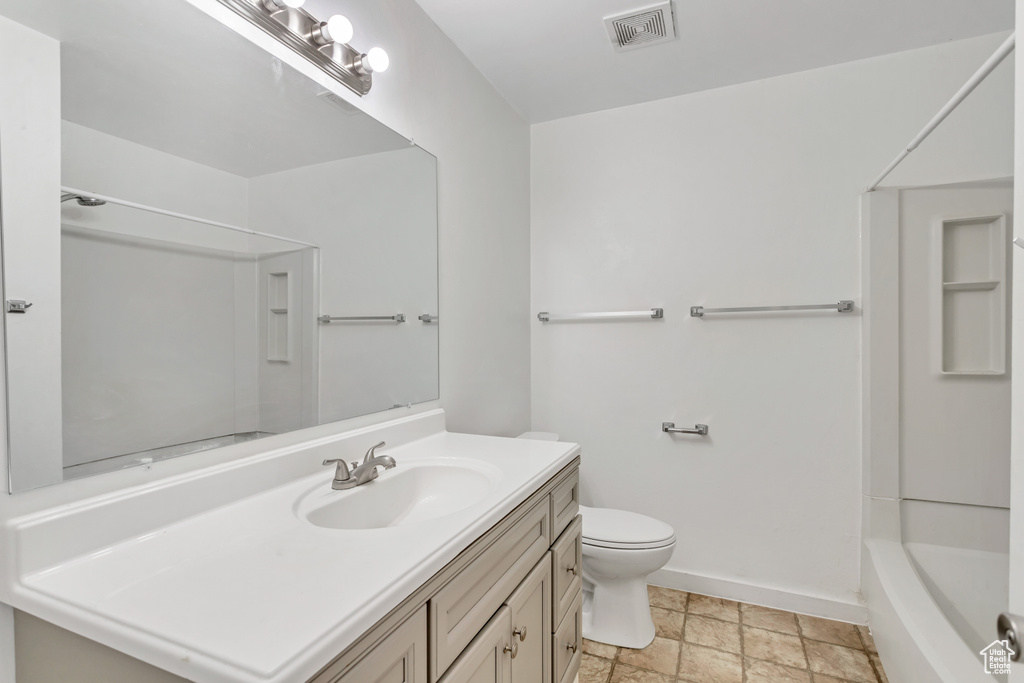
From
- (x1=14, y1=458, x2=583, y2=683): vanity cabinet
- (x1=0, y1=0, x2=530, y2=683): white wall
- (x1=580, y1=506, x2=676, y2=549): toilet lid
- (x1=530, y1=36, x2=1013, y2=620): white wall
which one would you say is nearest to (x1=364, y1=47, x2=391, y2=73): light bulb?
(x1=0, y1=0, x2=530, y2=683): white wall

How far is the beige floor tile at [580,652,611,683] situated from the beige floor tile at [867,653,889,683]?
0.91 metres

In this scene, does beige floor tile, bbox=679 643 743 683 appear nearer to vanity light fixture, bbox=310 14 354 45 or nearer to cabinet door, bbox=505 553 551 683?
cabinet door, bbox=505 553 551 683

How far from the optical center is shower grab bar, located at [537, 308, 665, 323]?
89.9 inches

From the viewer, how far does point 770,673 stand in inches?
66.8

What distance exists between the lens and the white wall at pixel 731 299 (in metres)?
2.03

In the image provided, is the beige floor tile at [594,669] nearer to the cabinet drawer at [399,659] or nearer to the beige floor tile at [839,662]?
the beige floor tile at [839,662]

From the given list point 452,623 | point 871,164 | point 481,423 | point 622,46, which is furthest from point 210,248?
point 871,164

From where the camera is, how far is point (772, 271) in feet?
6.99

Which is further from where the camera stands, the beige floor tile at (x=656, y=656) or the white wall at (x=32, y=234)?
the beige floor tile at (x=656, y=656)

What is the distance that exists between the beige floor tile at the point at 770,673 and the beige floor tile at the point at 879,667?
0.24 meters

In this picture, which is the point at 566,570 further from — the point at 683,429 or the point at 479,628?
the point at 683,429

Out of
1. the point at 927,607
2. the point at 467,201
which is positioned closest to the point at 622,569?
the point at 927,607

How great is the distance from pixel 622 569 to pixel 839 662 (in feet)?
2.71

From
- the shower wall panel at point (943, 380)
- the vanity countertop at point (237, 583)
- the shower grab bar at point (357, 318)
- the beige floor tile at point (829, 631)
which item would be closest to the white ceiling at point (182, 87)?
the shower grab bar at point (357, 318)
